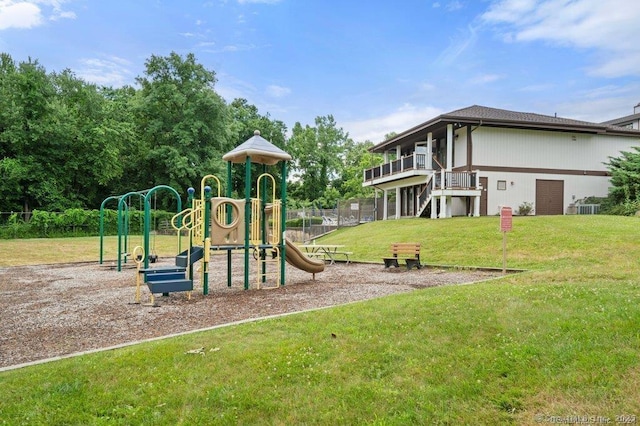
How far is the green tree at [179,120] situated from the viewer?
148 ft

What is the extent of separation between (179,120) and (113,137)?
748 cm

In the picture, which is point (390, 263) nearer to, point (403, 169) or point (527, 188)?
point (403, 169)

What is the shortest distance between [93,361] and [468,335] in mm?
4399

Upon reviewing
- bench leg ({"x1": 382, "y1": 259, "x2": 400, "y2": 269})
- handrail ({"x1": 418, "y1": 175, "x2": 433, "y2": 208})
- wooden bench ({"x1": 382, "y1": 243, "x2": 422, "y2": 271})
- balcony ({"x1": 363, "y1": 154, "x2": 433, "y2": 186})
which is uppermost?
balcony ({"x1": 363, "y1": 154, "x2": 433, "y2": 186})

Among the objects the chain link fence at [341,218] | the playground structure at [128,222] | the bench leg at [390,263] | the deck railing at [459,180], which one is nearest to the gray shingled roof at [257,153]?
the playground structure at [128,222]

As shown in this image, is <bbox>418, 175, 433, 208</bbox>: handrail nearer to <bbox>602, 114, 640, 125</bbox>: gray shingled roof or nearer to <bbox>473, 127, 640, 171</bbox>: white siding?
<bbox>473, 127, 640, 171</bbox>: white siding

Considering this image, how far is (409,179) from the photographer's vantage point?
29.3 meters

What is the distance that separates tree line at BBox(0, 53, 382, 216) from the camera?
37.6 meters

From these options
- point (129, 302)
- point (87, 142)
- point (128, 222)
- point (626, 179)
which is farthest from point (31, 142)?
point (626, 179)

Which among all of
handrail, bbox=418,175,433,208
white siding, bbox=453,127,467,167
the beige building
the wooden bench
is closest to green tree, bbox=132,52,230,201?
handrail, bbox=418,175,433,208

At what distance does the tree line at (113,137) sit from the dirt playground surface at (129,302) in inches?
1086

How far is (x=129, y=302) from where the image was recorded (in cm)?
920

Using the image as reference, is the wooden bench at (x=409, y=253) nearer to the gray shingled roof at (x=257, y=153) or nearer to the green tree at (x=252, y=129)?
the gray shingled roof at (x=257, y=153)

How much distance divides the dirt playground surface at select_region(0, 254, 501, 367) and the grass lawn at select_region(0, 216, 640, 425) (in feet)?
3.91
